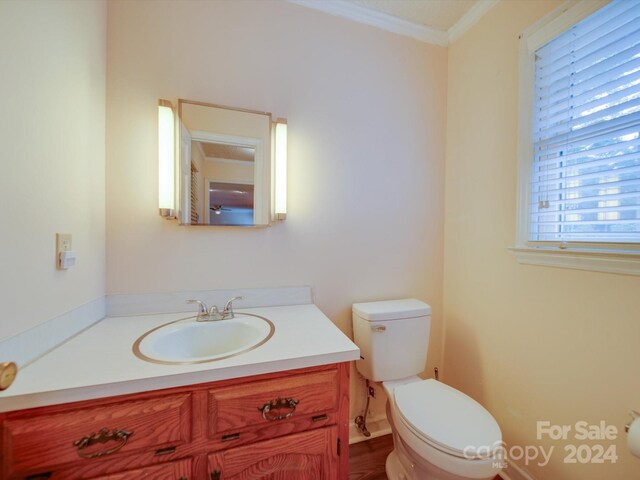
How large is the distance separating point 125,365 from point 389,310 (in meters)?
1.12

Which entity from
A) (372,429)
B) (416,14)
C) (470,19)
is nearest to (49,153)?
(416,14)

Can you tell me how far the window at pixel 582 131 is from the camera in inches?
35.7

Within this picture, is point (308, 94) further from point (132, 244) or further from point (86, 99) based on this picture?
point (132, 244)

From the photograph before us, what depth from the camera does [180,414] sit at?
74cm

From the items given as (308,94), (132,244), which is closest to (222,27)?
(308,94)

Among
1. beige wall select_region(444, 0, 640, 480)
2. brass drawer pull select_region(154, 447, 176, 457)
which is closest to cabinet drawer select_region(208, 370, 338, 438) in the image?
brass drawer pull select_region(154, 447, 176, 457)

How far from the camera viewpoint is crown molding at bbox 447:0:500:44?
4.55 ft

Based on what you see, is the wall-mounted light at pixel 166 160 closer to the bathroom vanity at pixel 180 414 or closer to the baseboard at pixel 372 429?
the bathroom vanity at pixel 180 414

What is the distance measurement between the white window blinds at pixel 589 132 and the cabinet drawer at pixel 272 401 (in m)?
1.14

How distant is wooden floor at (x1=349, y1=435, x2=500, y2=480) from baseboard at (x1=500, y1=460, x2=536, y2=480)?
0.14ft

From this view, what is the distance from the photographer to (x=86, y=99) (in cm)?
101

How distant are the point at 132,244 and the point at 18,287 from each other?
48cm

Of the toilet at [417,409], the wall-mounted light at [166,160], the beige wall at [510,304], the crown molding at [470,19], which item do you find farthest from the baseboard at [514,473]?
the crown molding at [470,19]

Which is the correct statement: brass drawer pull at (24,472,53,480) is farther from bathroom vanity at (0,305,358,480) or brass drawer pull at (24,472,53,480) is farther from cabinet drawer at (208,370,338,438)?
cabinet drawer at (208,370,338,438)
